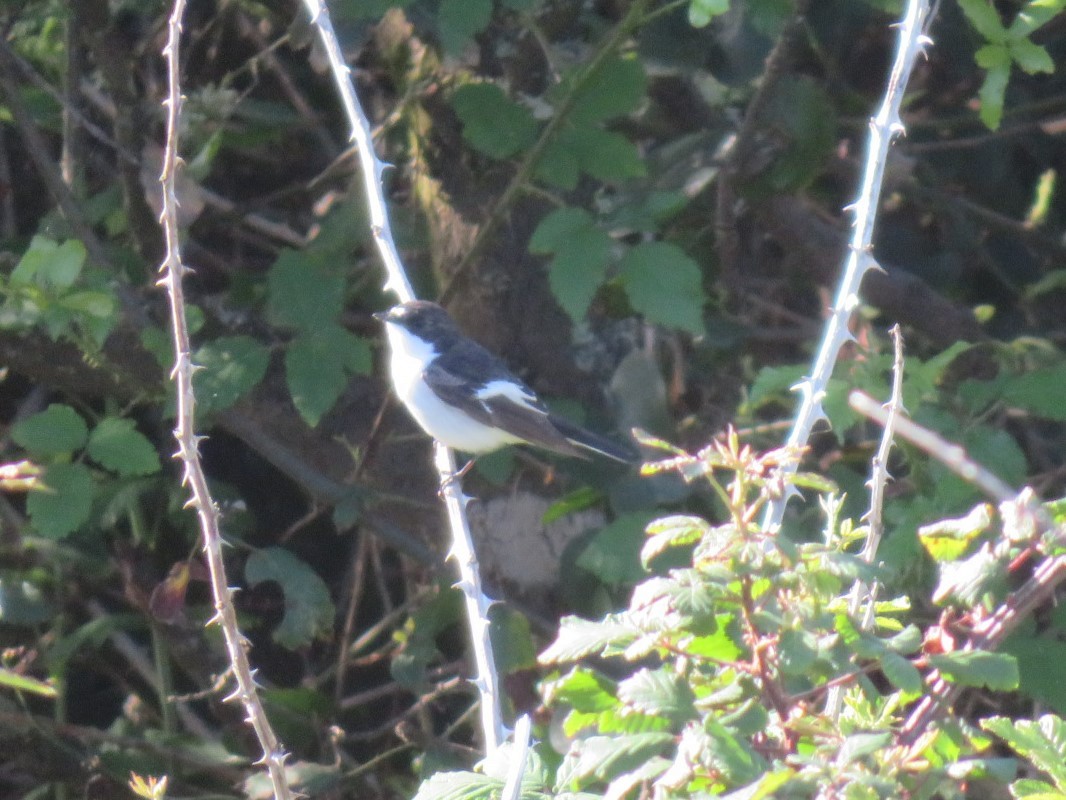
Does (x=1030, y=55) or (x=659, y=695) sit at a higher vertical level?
(x=1030, y=55)

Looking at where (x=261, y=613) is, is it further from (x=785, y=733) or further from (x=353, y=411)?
(x=785, y=733)

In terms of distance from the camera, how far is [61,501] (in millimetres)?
3121

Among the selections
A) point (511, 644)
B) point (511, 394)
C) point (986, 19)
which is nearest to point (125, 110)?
point (511, 394)

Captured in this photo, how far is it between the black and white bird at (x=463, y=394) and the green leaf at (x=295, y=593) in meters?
0.53

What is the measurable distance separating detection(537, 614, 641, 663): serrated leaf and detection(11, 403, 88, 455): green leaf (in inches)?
78.1

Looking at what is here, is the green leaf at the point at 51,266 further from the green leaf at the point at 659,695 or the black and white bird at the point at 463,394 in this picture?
the green leaf at the point at 659,695

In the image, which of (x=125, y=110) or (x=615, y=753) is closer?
(x=615, y=753)

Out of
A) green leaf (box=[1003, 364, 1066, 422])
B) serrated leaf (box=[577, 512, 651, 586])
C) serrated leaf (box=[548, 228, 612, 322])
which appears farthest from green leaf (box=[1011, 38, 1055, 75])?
serrated leaf (box=[577, 512, 651, 586])

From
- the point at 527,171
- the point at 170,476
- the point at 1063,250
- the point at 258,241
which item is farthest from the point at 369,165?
the point at 1063,250

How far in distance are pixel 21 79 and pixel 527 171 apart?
183cm

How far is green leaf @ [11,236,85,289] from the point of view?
2.98 metres

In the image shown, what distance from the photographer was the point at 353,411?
4055mm

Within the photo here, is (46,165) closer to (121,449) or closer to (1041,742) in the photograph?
(121,449)

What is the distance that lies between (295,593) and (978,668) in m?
2.54
